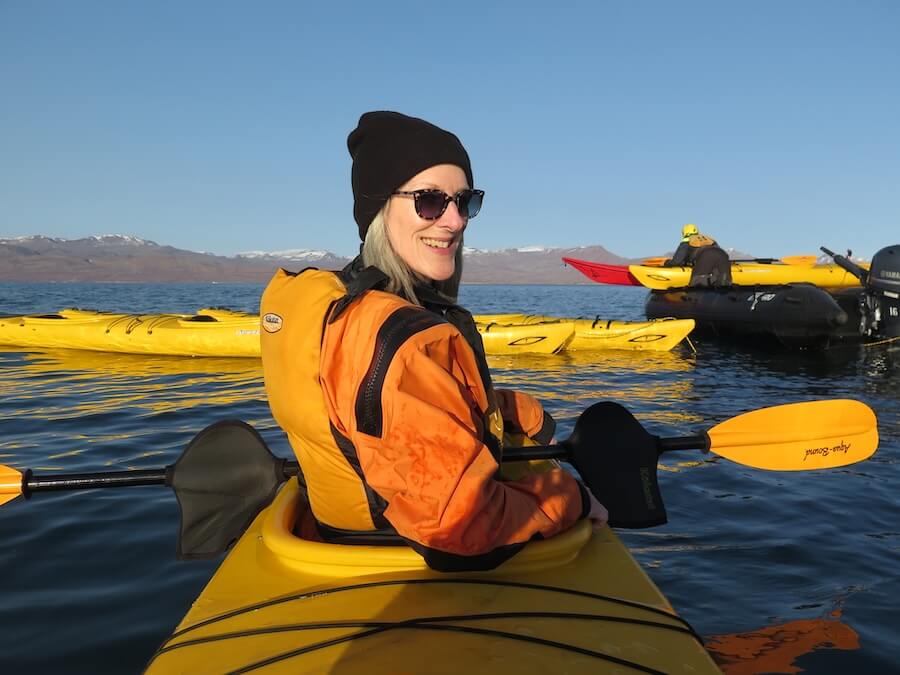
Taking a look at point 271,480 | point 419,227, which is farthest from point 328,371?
point 271,480

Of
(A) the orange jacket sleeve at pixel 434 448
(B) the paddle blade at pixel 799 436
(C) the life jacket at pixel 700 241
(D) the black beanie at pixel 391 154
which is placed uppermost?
(C) the life jacket at pixel 700 241

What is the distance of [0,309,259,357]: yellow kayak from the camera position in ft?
40.9

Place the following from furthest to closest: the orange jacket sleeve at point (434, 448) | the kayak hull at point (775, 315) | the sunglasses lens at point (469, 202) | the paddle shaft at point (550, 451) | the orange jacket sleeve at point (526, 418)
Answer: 1. the kayak hull at point (775, 315)
2. the orange jacket sleeve at point (526, 418)
3. the paddle shaft at point (550, 451)
4. the sunglasses lens at point (469, 202)
5. the orange jacket sleeve at point (434, 448)

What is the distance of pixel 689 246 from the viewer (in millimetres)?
18984

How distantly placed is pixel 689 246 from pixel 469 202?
18.4 m

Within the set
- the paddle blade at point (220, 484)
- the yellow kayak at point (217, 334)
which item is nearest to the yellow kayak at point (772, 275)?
the yellow kayak at point (217, 334)

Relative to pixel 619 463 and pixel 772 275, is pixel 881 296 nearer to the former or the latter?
pixel 772 275

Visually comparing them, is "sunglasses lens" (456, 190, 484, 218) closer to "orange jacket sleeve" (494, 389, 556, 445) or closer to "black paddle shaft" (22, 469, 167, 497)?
"orange jacket sleeve" (494, 389, 556, 445)

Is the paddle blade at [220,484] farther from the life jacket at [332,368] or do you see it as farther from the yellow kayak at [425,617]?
the life jacket at [332,368]

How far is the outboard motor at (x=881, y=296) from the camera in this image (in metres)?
13.1

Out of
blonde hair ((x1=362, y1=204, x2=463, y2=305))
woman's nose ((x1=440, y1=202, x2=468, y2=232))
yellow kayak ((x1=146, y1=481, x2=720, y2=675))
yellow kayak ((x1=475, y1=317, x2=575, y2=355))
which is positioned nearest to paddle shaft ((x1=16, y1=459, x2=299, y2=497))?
yellow kayak ((x1=146, y1=481, x2=720, y2=675))

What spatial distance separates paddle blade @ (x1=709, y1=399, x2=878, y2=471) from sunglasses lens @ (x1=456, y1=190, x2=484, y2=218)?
5.85 feet

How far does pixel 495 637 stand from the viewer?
1693mm

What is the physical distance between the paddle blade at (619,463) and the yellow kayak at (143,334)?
10585 mm
